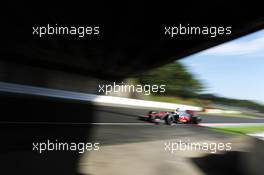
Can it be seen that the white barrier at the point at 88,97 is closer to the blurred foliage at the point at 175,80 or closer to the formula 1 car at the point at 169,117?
the blurred foliage at the point at 175,80

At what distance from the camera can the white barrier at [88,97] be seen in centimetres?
2260

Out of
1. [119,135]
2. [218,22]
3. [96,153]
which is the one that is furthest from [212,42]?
[96,153]

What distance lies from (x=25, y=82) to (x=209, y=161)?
2084 centimetres

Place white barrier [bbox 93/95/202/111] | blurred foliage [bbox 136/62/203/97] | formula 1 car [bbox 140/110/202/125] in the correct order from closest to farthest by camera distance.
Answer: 1. formula 1 car [bbox 140/110/202/125]
2. blurred foliage [bbox 136/62/203/97]
3. white barrier [bbox 93/95/202/111]

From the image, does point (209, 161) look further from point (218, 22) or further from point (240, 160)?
point (218, 22)

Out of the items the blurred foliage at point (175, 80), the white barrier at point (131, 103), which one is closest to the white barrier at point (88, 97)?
the white barrier at point (131, 103)

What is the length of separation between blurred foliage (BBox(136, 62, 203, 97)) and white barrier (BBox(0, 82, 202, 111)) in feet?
4.93

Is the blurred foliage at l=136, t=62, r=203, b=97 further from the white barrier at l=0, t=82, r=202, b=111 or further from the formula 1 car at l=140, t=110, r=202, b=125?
the formula 1 car at l=140, t=110, r=202, b=125

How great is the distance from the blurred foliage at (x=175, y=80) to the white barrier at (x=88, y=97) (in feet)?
4.93

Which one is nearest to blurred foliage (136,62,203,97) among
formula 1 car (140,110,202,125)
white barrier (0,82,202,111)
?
white barrier (0,82,202,111)

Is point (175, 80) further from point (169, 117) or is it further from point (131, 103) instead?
point (169, 117)

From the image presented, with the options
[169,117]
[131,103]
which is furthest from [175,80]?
[169,117]

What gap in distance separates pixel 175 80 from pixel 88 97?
→ 8702 millimetres

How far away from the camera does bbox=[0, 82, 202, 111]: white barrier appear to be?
22.6 m
